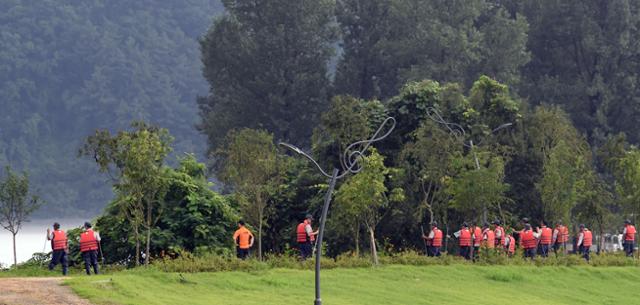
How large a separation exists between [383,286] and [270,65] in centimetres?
4739

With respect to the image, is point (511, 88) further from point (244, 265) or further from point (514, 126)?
point (244, 265)

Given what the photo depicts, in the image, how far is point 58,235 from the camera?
42625 mm

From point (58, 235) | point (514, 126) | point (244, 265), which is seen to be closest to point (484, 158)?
point (514, 126)

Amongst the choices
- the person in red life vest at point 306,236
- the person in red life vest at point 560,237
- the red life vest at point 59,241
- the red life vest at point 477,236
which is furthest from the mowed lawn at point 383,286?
the person in red life vest at point 560,237

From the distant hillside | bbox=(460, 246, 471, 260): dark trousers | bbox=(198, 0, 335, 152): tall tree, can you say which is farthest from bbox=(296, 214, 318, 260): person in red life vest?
the distant hillside

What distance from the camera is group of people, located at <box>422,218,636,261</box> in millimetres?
49750

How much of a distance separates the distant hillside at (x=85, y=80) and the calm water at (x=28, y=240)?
115 inches

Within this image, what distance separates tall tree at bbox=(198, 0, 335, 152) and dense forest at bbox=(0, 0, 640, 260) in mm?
111

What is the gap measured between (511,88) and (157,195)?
4129cm

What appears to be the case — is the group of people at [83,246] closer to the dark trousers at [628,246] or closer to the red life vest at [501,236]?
the red life vest at [501,236]

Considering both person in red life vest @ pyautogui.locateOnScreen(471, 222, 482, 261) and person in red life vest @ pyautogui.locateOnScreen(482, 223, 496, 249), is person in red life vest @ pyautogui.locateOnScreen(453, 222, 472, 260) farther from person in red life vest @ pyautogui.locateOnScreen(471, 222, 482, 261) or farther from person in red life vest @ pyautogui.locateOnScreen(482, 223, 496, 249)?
person in red life vest @ pyautogui.locateOnScreen(482, 223, 496, 249)

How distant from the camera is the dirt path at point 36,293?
108ft

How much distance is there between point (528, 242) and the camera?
170ft

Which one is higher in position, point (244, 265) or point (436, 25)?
point (436, 25)
